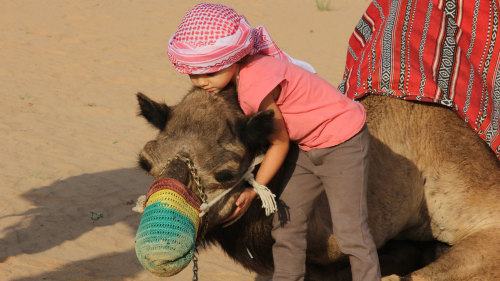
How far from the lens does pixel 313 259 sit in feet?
12.4

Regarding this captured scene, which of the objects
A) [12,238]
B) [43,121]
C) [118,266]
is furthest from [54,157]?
[118,266]

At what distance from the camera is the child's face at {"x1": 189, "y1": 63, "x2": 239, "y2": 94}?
3174 millimetres

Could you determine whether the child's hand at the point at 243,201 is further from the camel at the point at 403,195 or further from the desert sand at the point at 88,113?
the desert sand at the point at 88,113

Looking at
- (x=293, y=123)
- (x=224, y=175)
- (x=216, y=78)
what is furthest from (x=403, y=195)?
(x=216, y=78)

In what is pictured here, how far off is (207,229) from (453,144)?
1.69 meters

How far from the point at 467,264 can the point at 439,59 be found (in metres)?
1.39

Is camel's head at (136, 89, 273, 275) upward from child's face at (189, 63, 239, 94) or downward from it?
downward

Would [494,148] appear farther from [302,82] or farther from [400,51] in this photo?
[302,82]

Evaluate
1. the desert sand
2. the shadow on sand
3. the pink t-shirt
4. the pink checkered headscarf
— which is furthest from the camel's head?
the shadow on sand

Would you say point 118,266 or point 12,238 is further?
point 12,238

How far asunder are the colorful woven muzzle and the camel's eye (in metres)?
0.21

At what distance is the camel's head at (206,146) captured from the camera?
305cm

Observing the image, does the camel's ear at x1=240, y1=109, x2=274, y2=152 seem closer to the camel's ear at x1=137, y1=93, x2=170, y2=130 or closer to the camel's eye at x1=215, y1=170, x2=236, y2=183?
the camel's eye at x1=215, y1=170, x2=236, y2=183

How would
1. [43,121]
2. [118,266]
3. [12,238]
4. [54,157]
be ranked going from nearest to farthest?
[118,266] → [12,238] → [54,157] → [43,121]
